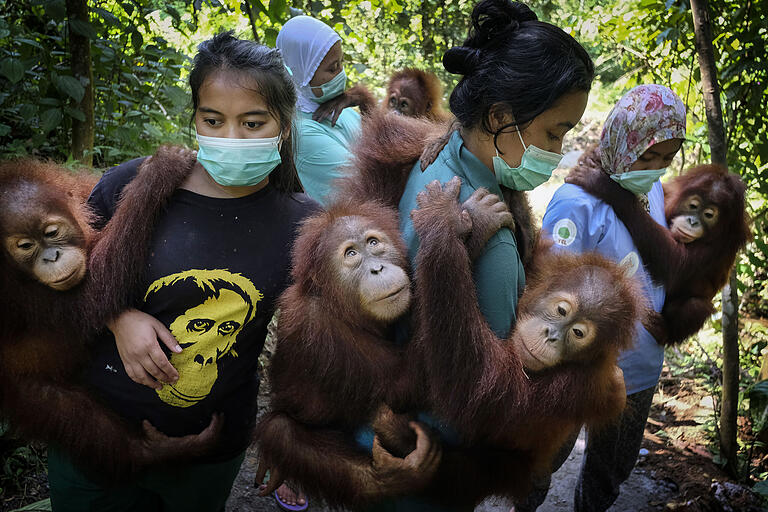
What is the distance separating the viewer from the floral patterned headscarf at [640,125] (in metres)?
2.57

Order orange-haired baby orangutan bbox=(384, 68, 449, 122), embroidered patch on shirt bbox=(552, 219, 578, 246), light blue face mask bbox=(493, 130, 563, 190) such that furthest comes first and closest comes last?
orange-haired baby orangutan bbox=(384, 68, 449, 122)
embroidered patch on shirt bbox=(552, 219, 578, 246)
light blue face mask bbox=(493, 130, 563, 190)

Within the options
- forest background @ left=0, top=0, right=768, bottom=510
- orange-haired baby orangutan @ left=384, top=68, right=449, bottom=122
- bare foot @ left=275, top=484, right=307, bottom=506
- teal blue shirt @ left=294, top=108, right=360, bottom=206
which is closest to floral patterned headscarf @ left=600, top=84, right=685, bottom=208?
forest background @ left=0, top=0, right=768, bottom=510

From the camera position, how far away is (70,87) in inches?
126

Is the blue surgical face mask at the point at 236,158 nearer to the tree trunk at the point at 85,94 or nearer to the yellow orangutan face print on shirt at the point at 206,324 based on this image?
the yellow orangutan face print on shirt at the point at 206,324

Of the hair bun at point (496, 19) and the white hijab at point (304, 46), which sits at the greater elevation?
the hair bun at point (496, 19)

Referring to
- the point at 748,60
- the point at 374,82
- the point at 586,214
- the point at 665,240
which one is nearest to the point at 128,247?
the point at 586,214

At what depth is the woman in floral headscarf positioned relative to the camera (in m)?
2.53

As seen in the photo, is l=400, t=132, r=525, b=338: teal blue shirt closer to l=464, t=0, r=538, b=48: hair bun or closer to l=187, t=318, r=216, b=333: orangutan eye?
l=464, t=0, r=538, b=48: hair bun

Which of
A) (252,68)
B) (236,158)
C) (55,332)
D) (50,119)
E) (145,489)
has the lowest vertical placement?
(145,489)

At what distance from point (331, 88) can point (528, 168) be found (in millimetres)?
2552

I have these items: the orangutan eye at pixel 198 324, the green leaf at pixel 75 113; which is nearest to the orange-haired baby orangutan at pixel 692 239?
the orangutan eye at pixel 198 324

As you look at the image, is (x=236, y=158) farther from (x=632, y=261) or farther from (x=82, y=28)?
(x=82, y=28)

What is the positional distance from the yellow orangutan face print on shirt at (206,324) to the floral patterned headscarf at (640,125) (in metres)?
1.80

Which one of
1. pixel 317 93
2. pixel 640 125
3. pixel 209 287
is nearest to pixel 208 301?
pixel 209 287
